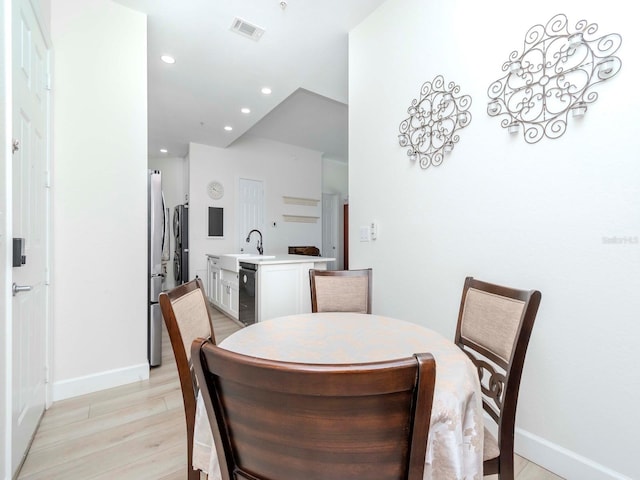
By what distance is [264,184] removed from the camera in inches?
242

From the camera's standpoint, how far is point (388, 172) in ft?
7.31

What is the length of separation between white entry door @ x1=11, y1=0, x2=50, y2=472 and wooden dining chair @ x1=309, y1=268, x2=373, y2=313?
4.71 ft

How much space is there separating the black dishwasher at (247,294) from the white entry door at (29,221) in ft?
5.65

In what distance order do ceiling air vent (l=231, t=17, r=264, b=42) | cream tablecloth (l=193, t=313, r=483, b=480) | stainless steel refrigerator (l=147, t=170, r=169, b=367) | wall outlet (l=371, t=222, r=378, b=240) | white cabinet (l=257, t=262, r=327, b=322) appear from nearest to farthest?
cream tablecloth (l=193, t=313, r=483, b=480), wall outlet (l=371, t=222, r=378, b=240), ceiling air vent (l=231, t=17, r=264, b=42), stainless steel refrigerator (l=147, t=170, r=169, b=367), white cabinet (l=257, t=262, r=327, b=322)

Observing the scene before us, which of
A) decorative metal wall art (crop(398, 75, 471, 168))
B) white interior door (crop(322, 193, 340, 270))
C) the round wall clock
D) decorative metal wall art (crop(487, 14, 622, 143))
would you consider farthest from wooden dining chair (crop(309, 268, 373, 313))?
white interior door (crop(322, 193, 340, 270))

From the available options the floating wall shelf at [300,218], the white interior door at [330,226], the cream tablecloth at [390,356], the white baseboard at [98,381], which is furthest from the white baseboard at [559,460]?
the white interior door at [330,226]

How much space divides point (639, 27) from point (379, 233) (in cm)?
159

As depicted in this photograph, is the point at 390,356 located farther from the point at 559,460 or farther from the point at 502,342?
the point at 559,460

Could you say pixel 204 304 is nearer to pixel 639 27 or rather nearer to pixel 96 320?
pixel 96 320

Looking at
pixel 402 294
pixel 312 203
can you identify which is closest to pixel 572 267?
pixel 402 294

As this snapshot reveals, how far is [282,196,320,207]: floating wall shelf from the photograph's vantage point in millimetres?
6406

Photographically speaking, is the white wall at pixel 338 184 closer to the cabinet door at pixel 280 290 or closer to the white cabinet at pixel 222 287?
the white cabinet at pixel 222 287

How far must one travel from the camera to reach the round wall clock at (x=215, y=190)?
5535 millimetres

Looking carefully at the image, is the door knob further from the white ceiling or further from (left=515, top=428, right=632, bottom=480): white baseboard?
(left=515, top=428, right=632, bottom=480): white baseboard
